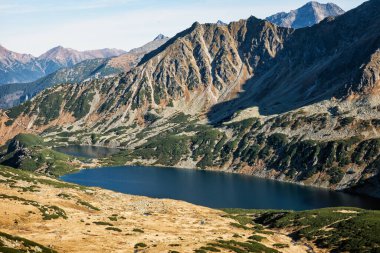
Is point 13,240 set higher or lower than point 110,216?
higher

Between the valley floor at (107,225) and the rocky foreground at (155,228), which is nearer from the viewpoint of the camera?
the valley floor at (107,225)

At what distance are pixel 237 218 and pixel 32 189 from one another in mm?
63721

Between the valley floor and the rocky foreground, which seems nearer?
the valley floor

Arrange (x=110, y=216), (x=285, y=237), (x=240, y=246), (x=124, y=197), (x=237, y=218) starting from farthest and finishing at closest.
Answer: (x=124, y=197) < (x=237, y=218) < (x=285, y=237) < (x=110, y=216) < (x=240, y=246)

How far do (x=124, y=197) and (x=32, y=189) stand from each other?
40.3m

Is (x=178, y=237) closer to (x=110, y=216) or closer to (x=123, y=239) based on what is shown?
(x=123, y=239)

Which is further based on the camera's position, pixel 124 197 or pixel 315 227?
pixel 124 197

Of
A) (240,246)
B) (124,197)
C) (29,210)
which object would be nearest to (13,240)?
(29,210)

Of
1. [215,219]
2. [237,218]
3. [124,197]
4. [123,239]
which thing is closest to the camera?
[123,239]

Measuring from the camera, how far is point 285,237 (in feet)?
368

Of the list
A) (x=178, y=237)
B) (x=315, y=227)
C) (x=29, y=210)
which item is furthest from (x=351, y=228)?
(x=29, y=210)

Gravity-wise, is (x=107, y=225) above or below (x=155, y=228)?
above

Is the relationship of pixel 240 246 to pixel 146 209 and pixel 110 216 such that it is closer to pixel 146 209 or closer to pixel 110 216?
pixel 110 216

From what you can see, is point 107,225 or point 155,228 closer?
point 107,225
